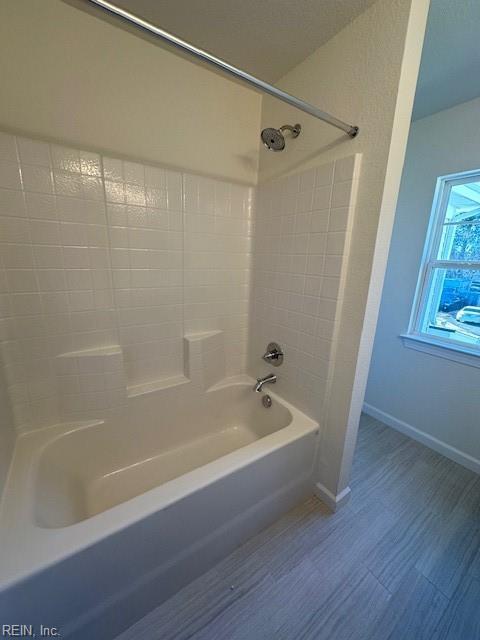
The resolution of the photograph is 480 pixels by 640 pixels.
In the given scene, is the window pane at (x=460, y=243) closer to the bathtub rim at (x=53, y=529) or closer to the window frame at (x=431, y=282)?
the window frame at (x=431, y=282)

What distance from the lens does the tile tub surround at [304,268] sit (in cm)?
111

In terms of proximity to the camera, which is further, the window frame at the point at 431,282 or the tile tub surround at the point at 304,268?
the window frame at the point at 431,282

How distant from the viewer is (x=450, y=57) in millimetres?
1170

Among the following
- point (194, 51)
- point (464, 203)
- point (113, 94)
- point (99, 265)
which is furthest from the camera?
point (464, 203)

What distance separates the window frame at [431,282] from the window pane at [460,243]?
31 mm

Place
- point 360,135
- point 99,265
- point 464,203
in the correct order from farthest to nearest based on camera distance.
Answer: point 464,203 < point 99,265 < point 360,135

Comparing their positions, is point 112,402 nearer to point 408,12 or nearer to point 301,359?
point 301,359

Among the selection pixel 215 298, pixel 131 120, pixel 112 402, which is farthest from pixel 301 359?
pixel 131 120

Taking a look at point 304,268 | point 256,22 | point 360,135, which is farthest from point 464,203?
point 256,22

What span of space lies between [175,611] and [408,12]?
2358 millimetres

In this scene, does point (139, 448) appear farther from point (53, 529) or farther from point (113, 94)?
point (113, 94)

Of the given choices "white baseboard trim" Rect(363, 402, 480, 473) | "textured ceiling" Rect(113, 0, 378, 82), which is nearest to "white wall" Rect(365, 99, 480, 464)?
"white baseboard trim" Rect(363, 402, 480, 473)

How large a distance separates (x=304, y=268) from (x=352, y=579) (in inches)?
56.0

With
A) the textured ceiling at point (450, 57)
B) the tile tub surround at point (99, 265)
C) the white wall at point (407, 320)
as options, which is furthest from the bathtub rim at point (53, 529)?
the textured ceiling at point (450, 57)
